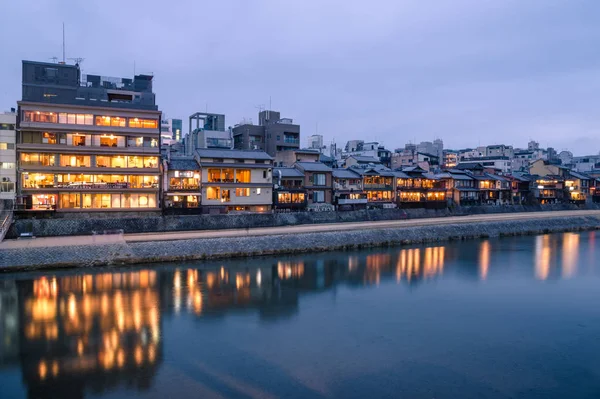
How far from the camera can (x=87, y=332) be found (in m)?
15.6

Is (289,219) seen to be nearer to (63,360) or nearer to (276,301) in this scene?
(276,301)

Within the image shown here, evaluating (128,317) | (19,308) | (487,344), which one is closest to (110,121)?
(19,308)

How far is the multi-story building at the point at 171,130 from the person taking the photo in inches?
3224

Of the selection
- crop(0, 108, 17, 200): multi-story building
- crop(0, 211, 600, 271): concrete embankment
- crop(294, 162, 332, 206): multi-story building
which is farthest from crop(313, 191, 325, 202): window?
crop(0, 108, 17, 200): multi-story building

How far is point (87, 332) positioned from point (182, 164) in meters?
23.5

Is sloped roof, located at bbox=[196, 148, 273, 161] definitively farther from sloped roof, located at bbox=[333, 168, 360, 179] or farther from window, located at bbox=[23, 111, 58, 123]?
window, located at bbox=[23, 111, 58, 123]

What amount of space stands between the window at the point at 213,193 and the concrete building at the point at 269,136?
55.5ft

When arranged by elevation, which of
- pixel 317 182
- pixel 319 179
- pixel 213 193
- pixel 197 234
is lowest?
pixel 197 234

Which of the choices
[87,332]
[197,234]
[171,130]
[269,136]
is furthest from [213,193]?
[171,130]

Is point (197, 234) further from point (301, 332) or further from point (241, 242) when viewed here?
point (301, 332)

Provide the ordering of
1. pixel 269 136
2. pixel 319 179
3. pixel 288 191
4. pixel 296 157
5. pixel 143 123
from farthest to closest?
pixel 269 136
pixel 296 157
pixel 319 179
pixel 288 191
pixel 143 123

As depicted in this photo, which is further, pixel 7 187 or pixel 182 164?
pixel 182 164

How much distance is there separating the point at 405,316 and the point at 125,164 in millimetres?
25339

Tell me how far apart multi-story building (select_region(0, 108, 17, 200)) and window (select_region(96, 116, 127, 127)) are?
551 centimetres
